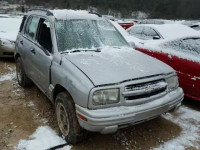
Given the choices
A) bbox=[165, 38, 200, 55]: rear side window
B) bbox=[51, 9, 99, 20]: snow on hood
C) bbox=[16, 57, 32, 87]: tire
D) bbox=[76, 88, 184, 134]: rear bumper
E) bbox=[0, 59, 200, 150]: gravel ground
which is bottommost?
bbox=[0, 59, 200, 150]: gravel ground

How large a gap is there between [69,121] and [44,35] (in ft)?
5.71

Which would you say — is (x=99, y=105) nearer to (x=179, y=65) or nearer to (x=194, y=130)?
(x=194, y=130)

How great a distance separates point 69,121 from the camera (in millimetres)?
3365

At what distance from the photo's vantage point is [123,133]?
393cm

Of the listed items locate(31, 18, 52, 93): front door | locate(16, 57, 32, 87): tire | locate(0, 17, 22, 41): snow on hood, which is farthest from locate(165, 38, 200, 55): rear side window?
locate(0, 17, 22, 41): snow on hood

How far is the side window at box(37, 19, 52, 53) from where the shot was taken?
4144mm

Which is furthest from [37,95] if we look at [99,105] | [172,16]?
[172,16]

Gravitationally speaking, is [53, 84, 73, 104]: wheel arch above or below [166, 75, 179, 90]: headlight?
below

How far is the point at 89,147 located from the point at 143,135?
2.93 ft

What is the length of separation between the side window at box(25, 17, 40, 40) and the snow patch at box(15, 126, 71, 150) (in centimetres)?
190

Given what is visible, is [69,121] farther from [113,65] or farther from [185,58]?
[185,58]

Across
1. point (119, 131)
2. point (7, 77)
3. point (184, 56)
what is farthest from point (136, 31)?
point (119, 131)

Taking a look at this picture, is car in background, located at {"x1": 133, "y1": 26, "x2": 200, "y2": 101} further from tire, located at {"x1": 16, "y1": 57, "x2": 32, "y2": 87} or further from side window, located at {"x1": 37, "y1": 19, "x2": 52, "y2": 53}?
tire, located at {"x1": 16, "y1": 57, "x2": 32, "y2": 87}

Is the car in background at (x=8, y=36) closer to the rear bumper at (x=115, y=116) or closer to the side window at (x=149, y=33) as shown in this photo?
the side window at (x=149, y=33)
